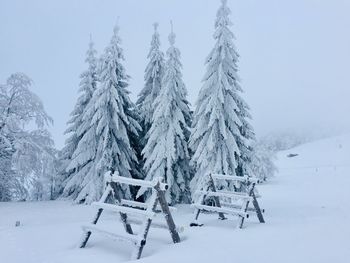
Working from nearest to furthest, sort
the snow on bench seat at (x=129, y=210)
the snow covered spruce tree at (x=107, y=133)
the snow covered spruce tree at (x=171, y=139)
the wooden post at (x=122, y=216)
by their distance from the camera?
the snow on bench seat at (x=129, y=210), the wooden post at (x=122, y=216), the snow covered spruce tree at (x=171, y=139), the snow covered spruce tree at (x=107, y=133)

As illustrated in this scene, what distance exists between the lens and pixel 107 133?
67.6 feet

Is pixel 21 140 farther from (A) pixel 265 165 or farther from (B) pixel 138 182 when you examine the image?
(A) pixel 265 165

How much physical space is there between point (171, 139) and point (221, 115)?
3.31m

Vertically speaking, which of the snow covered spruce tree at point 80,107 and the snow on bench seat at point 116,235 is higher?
the snow covered spruce tree at point 80,107

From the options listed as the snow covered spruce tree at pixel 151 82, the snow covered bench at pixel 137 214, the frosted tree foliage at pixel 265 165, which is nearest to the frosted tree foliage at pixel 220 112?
the snow covered spruce tree at pixel 151 82

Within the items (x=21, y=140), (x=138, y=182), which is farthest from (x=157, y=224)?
(x=21, y=140)

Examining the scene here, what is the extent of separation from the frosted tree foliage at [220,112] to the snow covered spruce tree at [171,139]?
50.5 inches

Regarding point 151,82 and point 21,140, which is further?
point 151,82

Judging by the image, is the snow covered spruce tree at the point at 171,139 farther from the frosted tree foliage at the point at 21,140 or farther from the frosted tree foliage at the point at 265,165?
the frosted tree foliage at the point at 265,165

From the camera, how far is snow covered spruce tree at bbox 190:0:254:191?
18.2m

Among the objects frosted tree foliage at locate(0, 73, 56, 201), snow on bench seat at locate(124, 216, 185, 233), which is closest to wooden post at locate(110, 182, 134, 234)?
snow on bench seat at locate(124, 216, 185, 233)

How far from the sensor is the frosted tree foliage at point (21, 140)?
20.8 m

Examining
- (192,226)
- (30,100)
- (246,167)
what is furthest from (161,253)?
(30,100)

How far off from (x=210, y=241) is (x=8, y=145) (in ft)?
52.9
